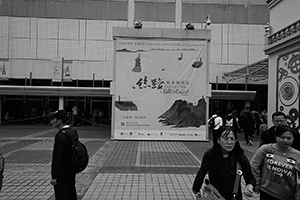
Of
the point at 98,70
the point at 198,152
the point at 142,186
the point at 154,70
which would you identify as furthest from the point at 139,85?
the point at 98,70

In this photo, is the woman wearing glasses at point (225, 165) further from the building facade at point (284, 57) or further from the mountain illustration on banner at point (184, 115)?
the mountain illustration on banner at point (184, 115)

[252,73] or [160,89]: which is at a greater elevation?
[252,73]

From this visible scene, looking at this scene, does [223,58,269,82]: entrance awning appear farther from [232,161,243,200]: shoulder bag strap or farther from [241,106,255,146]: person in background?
[232,161,243,200]: shoulder bag strap

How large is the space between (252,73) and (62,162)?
1652cm

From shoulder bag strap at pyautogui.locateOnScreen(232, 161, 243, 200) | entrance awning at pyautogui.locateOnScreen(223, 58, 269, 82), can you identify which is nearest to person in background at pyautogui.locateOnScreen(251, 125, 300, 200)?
shoulder bag strap at pyautogui.locateOnScreen(232, 161, 243, 200)

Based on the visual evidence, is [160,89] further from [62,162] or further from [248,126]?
[62,162]

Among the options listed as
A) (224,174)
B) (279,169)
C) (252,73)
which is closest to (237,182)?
(224,174)

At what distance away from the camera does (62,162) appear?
160 inches

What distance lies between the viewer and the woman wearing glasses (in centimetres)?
311

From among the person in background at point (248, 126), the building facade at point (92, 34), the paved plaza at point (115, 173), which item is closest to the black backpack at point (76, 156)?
the paved plaza at point (115, 173)

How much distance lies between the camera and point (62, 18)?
2289 cm

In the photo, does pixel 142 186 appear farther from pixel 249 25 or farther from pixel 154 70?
pixel 249 25

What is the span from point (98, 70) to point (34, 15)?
682 cm

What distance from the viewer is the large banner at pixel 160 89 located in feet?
45.5
